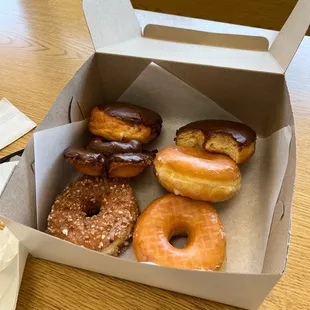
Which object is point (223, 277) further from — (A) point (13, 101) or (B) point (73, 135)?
(A) point (13, 101)

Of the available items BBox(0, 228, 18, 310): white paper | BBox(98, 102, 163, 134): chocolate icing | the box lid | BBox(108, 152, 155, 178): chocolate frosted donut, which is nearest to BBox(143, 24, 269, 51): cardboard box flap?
the box lid

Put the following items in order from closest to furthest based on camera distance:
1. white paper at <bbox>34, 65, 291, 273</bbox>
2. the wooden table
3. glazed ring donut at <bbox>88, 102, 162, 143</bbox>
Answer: the wooden table, white paper at <bbox>34, 65, 291, 273</bbox>, glazed ring donut at <bbox>88, 102, 162, 143</bbox>

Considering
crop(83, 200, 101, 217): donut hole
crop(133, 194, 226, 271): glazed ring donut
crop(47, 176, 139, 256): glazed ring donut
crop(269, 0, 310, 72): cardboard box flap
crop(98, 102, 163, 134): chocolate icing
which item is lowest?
crop(83, 200, 101, 217): donut hole

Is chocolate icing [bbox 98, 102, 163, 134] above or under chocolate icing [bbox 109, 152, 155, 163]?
above

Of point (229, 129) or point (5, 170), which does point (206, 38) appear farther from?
point (5, 170)

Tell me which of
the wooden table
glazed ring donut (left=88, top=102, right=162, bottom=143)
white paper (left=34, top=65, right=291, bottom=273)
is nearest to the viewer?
the wooden table

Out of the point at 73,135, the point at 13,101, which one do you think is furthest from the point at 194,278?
the point at 13,101

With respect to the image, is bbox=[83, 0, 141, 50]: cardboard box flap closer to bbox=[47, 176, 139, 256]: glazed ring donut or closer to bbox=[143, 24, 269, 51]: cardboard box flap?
bbox=[143, 24, 269, 51]: cardboard box flap
